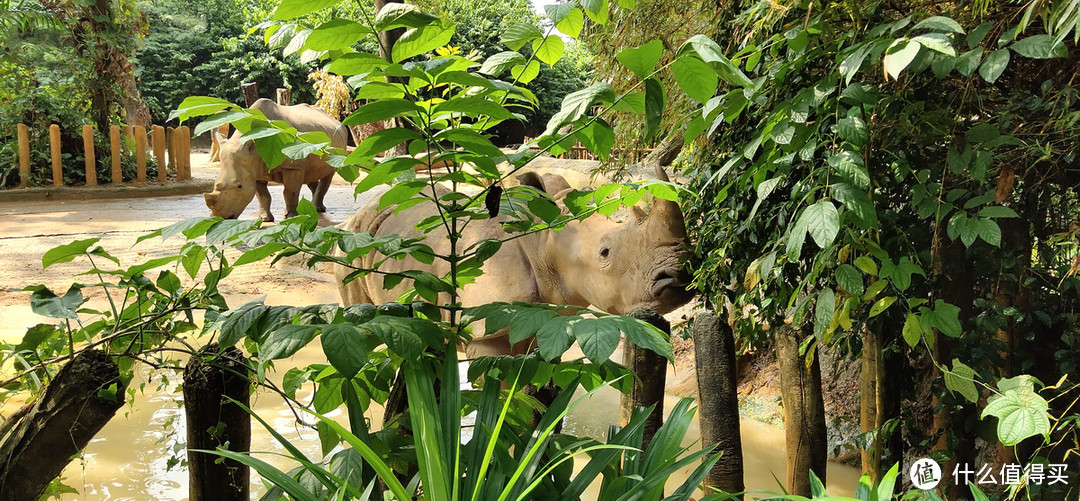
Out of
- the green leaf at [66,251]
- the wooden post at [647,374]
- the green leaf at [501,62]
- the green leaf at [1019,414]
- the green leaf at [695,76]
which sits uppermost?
the green leaf at [501,62]

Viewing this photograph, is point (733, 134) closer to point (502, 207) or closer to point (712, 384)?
point (712, 384)

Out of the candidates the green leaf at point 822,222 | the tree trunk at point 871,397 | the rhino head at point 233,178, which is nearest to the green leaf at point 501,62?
the green leaf at point 822,222

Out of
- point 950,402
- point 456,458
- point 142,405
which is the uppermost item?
point 456,458

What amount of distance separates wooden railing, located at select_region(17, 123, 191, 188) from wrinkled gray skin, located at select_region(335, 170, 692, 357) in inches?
411

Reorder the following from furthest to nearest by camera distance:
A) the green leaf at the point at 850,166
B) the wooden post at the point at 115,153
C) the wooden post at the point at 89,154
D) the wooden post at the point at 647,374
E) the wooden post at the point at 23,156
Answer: the wooden post at the point at 115,153 → the wooden post at the point at 89,154 → the wooden post at the point at 23,156 → the wooden post at the point at 647,374 → the green leaf at the point at 850,166

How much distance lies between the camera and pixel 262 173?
9547 mm

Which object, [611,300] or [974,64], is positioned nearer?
[974,64]

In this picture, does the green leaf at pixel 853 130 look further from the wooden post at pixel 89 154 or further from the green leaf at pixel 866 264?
the wooden post at pixel 89 154

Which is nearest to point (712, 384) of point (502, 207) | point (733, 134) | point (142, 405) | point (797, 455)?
point (797, 455)

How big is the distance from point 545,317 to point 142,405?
13.0 feet

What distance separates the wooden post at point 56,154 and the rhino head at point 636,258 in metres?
12.7

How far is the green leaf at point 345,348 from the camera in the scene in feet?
4.19

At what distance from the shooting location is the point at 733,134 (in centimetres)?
253

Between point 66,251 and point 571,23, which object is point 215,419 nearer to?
point 66,251
